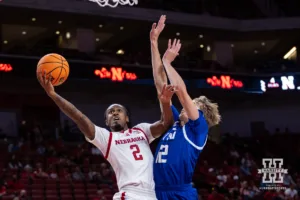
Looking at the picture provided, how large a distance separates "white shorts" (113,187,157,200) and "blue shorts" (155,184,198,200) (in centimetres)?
9

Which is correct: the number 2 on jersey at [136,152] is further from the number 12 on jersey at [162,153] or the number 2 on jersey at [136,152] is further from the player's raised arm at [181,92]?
the player's raised arm at [181,92]

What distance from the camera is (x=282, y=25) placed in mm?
28234

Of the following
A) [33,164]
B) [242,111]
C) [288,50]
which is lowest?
[33,164]

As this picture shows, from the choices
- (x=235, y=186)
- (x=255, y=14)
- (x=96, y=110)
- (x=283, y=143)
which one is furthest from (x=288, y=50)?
(x=235, y=186)

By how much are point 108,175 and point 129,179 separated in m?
13.1

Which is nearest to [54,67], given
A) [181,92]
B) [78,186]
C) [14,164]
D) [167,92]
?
[167,92]

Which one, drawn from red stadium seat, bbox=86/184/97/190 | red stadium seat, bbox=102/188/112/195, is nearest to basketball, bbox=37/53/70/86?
red stadium seat, bbox=102/188/112/195

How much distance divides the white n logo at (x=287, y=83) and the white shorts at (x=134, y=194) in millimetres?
22425

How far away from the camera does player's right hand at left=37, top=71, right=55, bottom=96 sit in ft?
16.5

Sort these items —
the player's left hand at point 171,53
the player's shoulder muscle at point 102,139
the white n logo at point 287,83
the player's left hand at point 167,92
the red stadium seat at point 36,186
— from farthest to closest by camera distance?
the white n logo at point 287,83 → the red stadium seat at point 36,186 → the player's left hand at point 171,53 → the player's shoulder muscle at point 102,139 → the player's left hand at point 167,92

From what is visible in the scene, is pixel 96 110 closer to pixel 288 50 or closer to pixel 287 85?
pixel 287 85

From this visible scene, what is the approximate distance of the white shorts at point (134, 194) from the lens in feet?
17.2

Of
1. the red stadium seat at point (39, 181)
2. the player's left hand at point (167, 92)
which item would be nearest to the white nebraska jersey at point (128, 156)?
the player's left hand at point (167, 92)

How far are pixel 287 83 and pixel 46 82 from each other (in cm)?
2288
